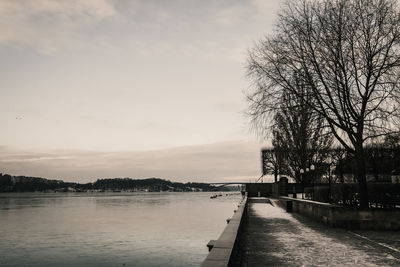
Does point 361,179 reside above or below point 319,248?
above

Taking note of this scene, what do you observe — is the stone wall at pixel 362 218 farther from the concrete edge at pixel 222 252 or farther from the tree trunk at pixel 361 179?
the concrete edge at pixel 222 252

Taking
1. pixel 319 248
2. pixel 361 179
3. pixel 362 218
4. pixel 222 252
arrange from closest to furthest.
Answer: pixel 222 252 < pixel 319 248 < pixel 362 218 < pixel 361 179

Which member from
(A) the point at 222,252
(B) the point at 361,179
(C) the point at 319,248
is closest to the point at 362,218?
(B) the point at 361,179

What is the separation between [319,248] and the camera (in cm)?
1085

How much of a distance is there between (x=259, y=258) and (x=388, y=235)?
22.3 ft

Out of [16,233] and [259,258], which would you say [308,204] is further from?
[16,233]

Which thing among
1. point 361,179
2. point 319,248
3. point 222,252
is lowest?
point 319,248

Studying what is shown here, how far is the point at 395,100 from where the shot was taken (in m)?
16.8

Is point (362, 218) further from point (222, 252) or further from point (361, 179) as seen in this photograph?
point (222, 252)

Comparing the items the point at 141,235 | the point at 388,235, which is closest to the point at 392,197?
the point at 388,235

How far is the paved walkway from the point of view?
8991 millimetres

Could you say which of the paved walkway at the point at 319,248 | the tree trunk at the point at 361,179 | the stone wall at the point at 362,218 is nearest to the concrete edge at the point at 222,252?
the paved walkway at the point at 319,248

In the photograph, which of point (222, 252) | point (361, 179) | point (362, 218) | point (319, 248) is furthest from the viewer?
point (361, 179)

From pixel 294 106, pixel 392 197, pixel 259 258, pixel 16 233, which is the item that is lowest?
pixel 16 233
